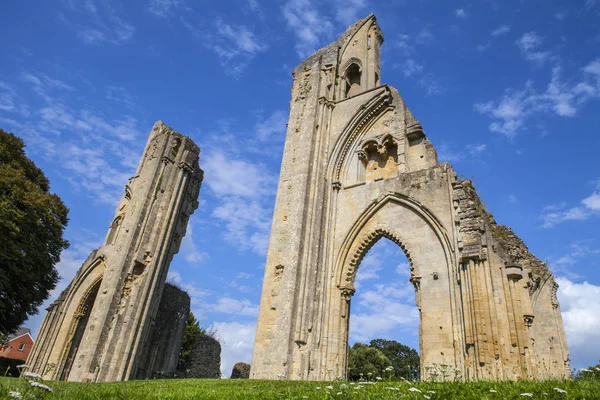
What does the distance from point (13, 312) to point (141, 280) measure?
17.0 feet

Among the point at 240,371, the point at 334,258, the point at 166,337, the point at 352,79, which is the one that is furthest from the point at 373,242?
the point at 240,371

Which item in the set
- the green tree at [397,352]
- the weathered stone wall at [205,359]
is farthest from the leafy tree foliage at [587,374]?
the green tree at [397,352]

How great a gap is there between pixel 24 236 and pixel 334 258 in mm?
11393

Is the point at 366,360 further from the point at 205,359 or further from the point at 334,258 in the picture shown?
the point at 334,258

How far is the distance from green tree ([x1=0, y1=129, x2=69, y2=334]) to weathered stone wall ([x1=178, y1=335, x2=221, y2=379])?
23.0ft

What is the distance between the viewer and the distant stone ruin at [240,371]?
2128 centimetres

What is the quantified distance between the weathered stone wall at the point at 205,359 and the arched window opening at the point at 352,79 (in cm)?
1368

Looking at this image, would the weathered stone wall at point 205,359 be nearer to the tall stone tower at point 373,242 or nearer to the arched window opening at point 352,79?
the tall stone tower at point 373,242

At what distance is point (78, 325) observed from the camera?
16.4 meters

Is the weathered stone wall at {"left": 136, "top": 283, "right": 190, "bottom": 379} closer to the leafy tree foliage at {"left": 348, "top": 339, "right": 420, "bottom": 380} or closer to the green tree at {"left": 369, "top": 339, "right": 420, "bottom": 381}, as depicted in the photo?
the leafy tree foliage at {"left": 348, "top": 339, "right": 420, "bottom": 380}

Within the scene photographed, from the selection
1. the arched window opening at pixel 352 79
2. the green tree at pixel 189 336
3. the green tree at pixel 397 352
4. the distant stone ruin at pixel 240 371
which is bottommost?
the distant stone ruin at pixel 240 371

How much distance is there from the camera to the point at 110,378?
43.0ft

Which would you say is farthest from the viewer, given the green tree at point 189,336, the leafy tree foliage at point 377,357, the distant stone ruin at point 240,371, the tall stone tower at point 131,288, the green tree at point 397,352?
the green tree at point 397,352

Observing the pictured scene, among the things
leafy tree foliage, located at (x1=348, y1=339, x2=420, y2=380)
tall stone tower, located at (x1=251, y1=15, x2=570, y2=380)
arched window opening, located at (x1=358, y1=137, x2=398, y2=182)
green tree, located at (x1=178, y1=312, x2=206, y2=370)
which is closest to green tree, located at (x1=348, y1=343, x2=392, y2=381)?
leafy tree foliage, located at (x1=348, y1=339, x2=420, y2=380)
